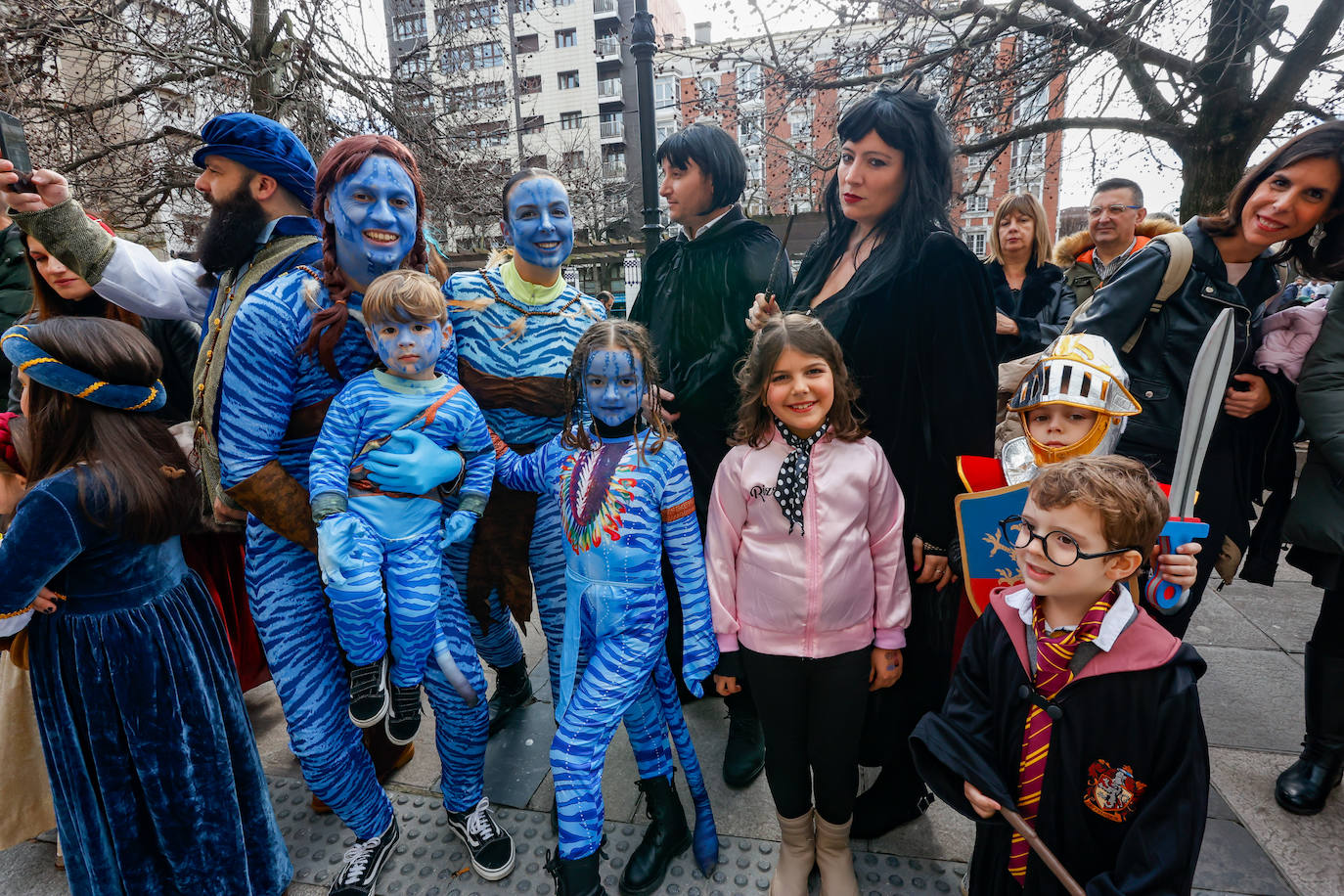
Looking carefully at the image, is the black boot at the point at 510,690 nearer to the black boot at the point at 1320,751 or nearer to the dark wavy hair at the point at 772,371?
the dark wavy hair at the point at 772,371

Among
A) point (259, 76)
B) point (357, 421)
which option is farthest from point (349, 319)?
point (259, 76)

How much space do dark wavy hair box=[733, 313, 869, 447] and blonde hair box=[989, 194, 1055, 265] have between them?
3.01m

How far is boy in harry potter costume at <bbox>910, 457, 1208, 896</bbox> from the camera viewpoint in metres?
1.30

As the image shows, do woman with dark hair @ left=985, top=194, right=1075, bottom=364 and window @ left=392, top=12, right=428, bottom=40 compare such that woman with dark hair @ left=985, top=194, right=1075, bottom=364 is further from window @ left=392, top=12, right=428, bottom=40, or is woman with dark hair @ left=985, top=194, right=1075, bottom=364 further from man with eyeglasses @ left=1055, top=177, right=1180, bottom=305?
window @ left=392, top=12, right=428, bottom=40

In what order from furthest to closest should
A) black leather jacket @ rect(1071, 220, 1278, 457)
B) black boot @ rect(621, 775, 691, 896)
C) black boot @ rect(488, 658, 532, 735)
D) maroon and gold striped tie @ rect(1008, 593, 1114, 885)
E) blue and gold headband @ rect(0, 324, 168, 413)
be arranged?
black boot @ rect(488, 658, 532, 735), black leather jacket @ rect(1071, 220, 1278, 457), black boot @ rect(621, 775, 691, 896), blue and gold headband @ rect(0, 324, 168, 413), maroon and gold striped tie @ rect(1008, 593, 1114, 885)

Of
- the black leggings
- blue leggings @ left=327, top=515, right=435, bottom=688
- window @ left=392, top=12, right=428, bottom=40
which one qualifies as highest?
window @ left=392, top=12, right=428, bottom=40

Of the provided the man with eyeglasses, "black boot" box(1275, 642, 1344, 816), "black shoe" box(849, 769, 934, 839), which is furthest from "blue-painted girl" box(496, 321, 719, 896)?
the man with eyeglasses

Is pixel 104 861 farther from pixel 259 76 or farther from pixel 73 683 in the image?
pixel 259 76

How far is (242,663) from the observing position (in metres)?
2.58

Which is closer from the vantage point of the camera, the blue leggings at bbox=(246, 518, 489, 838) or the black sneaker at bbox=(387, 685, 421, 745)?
the black sneaker at bbox=(387, 685, 421, 745)

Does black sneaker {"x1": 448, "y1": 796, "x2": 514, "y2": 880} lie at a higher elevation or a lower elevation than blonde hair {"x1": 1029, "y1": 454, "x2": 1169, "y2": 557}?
lower

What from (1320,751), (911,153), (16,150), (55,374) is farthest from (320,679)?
(1320,751)

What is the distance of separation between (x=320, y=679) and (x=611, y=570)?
98 cm

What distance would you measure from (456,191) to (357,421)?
6.50 meters
